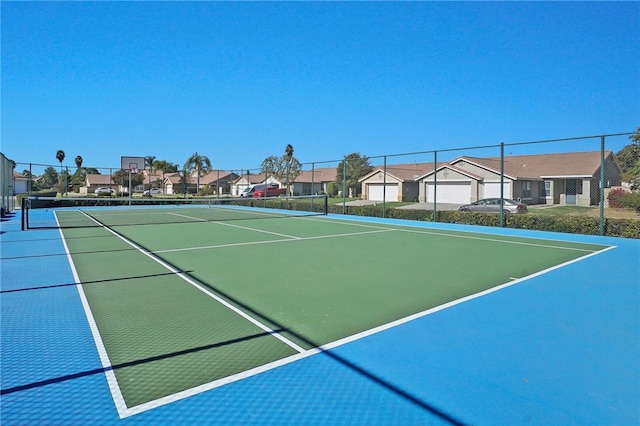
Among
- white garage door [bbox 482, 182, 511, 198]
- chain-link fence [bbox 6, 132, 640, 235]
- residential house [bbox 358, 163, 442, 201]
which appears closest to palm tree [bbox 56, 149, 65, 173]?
chain-link fence [bbox 6, 132, 640, 235]

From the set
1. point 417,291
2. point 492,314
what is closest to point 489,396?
point 492,314

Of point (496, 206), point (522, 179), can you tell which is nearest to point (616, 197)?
point (496, 206)

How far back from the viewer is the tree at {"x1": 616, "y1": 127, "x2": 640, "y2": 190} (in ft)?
48.5

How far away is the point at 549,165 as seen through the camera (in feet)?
114

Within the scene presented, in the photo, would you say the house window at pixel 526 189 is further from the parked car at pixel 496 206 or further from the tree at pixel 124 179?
the tree at pixel 124 179

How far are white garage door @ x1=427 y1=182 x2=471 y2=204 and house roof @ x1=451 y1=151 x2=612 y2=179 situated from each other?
227 centimetres

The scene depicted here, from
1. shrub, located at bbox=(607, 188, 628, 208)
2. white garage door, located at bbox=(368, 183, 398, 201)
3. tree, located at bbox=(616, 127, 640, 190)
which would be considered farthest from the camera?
white garage door, located at bbox=(368, 183, 398, 201)

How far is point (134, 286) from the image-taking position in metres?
6.10

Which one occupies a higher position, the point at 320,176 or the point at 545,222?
the point at 320,176

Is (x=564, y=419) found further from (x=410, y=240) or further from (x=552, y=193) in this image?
(x=552, y=193)

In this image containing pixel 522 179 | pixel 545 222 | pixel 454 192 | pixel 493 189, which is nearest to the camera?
pixel 545 222

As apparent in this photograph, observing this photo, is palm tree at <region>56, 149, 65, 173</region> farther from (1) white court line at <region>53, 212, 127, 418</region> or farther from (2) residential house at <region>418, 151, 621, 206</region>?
(1) white court line at <region>53, 212, 127, 418</region>

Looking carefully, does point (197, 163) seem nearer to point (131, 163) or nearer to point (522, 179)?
point (131, 163)

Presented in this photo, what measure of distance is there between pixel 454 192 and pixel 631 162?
17913 mm
